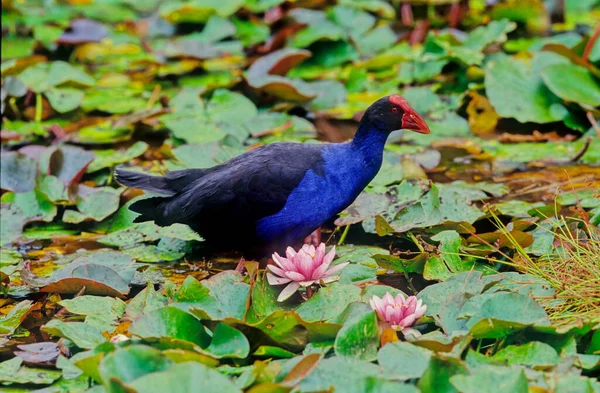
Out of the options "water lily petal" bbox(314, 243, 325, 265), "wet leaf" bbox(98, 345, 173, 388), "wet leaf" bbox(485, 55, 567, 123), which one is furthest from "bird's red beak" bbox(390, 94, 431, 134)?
"wet leaf" bbox(98, 345, 173, 388)

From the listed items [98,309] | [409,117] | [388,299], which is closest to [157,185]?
[98,309]

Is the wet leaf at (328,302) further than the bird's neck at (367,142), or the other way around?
the bird's neck at (367,142)

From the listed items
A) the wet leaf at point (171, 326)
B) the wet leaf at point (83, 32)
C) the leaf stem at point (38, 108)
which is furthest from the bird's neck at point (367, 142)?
the wet leaf at point (83, 32)

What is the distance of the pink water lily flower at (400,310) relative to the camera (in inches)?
122

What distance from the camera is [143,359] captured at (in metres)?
2.73

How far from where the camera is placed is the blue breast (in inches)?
154

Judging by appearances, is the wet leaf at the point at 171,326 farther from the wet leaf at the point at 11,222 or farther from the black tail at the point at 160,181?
the wet leaf at the point at 11,222

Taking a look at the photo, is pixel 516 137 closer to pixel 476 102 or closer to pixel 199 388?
pixel 476 102

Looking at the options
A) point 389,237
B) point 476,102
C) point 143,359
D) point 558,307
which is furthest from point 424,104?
point 143,359

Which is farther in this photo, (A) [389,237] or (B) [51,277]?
(A) [389,237]

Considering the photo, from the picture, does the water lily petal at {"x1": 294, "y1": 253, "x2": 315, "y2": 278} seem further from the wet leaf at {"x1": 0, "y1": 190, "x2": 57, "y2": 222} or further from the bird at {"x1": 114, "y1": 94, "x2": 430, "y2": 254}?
the wet leaf at {"x1": 0, "y1": 190, "x2": 57, "y2": 222}

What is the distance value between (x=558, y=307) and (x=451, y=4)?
481 centimetres

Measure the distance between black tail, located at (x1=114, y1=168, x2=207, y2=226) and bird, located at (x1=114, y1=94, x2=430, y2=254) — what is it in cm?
3

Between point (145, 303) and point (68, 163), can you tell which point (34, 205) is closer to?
point (68, 163)
